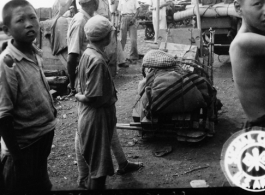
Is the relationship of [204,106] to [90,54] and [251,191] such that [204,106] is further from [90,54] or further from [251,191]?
[251,191]

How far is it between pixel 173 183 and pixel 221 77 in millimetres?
4734

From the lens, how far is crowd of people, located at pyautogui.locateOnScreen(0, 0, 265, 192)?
222cm

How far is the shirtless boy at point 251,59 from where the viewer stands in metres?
2.18

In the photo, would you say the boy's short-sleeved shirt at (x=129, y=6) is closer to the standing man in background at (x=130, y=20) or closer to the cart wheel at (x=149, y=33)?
the standing man in background at (x=130, y=20)

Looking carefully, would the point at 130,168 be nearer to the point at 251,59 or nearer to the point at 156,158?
the point at 156,158

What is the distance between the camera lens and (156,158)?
4.69 metres

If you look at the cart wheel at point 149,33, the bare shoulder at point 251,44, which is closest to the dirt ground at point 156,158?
the bare shoulder at point 251,44

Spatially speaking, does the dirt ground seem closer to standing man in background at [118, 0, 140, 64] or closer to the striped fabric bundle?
the striped fabric bundle

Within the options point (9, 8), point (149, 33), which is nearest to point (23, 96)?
point (9, 8)

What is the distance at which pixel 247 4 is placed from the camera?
2.19 m

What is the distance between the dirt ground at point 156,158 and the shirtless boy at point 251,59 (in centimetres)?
110

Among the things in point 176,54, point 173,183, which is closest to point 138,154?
point 173,183

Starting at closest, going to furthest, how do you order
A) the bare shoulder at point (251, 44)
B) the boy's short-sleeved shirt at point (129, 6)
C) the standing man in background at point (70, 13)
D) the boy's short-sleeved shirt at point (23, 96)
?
the bare shoulder at point (251, 44), the boy's short-sleeved shirt at point (23, 96), the standing man in background at point (70, 13), the boy's short-sleeved shirt at point (129, 6)

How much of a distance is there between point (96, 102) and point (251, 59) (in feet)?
4.80
